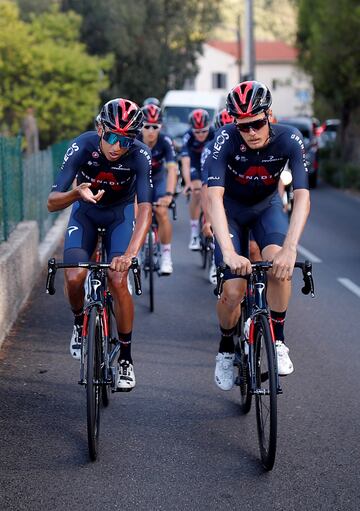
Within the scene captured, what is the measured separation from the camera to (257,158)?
618 centimetres

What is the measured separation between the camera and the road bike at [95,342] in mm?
5414

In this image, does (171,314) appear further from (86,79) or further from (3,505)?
(86,79)

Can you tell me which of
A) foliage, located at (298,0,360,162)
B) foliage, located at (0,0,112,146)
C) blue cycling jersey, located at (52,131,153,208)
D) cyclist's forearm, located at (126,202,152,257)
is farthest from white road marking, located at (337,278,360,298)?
foliage, located at (298,0,360,162)

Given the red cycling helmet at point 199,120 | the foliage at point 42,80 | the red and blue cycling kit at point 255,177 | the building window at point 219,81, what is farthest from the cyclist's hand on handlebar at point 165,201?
the building window at point 219,81

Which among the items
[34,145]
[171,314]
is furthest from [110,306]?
[34,145]

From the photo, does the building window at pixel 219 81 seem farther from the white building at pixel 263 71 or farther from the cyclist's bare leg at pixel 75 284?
the cyclist's bare leg at pixel 75 284

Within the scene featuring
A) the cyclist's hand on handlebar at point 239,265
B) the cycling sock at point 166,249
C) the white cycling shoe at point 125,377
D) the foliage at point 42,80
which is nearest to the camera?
the cyclist's hand on handlebar at point 239,265

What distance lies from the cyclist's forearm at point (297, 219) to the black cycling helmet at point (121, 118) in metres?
1.08

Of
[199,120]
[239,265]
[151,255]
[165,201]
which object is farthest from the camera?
[199,120]

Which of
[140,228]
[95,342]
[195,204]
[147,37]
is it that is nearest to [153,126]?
[195,204]

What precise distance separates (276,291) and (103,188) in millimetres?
1417

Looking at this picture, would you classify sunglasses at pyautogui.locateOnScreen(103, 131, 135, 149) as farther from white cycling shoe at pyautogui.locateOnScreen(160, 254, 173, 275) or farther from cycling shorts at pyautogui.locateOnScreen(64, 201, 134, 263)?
white cycling shoe at pyautogui.locateOnScreen(160, 254, 173, 275)

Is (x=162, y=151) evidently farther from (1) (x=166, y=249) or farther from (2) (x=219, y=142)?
(2) (x=219, y=142)

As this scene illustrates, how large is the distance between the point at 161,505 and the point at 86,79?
22313 mm
